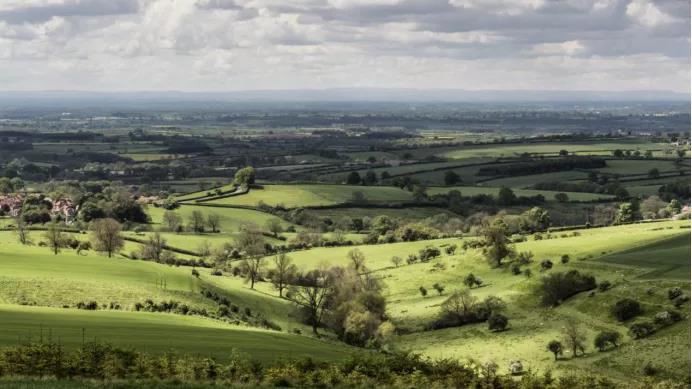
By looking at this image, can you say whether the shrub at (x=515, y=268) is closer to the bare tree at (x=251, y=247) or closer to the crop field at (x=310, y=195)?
the bare tree at (x=251, y=247)

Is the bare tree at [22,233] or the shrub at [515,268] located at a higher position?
the shrub at [515,268]

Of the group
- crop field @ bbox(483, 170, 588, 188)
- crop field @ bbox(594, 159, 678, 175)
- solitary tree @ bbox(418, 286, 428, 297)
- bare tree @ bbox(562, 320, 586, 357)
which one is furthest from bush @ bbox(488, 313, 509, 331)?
crop field @ bbox(594, 159, 678, 175)

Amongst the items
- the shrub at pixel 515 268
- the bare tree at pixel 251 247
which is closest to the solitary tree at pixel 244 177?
the bare tree at pixel 251 247

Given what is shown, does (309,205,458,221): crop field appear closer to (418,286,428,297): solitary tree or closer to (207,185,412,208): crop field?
(207,185,412,208): crop field

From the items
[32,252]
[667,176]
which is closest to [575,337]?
[32,252]

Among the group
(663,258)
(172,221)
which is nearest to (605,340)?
(663,258)
